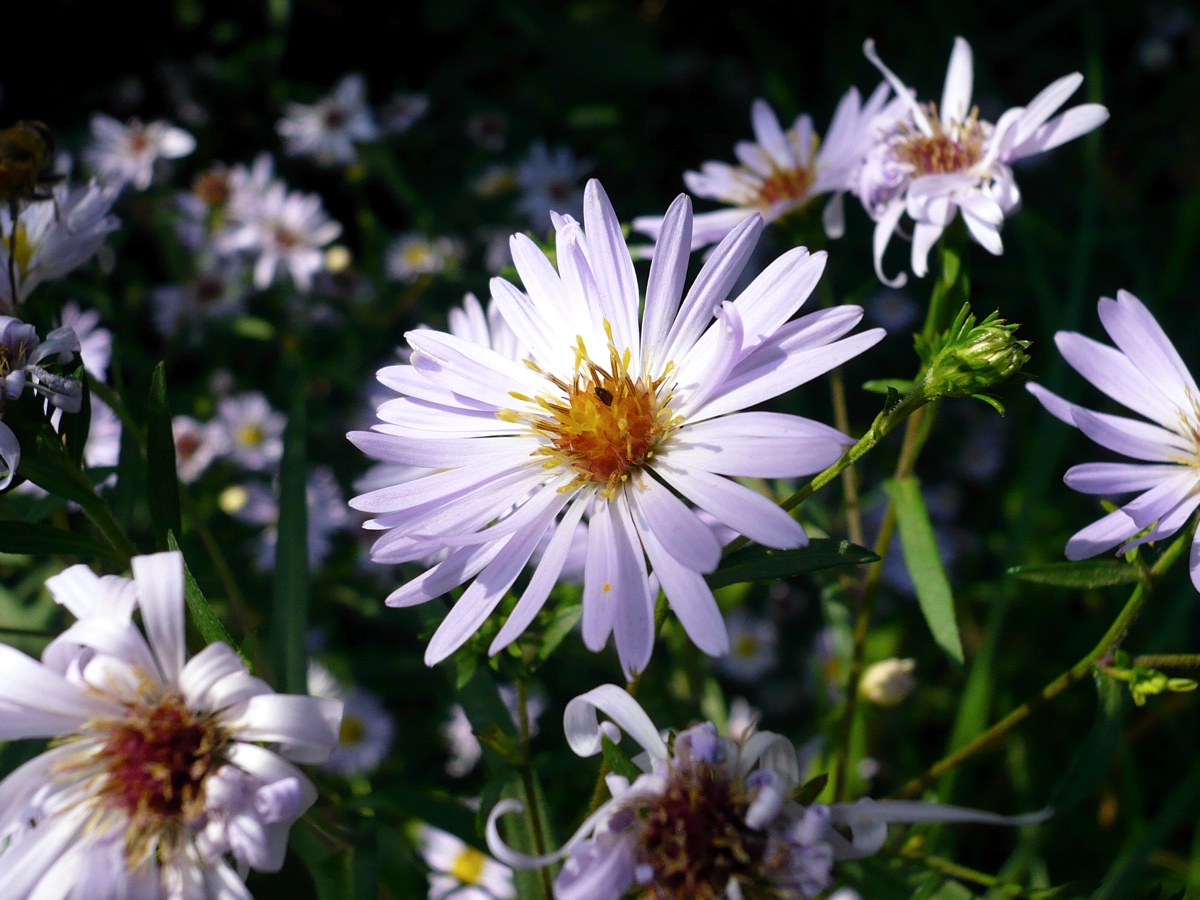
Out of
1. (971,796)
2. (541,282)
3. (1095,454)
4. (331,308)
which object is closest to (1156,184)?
(1095,454)

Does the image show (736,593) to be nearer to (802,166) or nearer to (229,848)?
(802,166)

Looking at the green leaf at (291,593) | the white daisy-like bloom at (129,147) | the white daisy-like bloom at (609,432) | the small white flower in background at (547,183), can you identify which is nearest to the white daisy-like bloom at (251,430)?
the white daisy-like bloom at (129,147)

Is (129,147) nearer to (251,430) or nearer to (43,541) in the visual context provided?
(251,430)

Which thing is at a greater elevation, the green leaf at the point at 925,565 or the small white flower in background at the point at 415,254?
the small white flower in background at the point at 415,254

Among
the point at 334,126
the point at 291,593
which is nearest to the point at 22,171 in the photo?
the point at 291,593

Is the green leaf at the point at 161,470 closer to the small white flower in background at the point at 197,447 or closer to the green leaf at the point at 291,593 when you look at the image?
the green leaf at the point at 291,593

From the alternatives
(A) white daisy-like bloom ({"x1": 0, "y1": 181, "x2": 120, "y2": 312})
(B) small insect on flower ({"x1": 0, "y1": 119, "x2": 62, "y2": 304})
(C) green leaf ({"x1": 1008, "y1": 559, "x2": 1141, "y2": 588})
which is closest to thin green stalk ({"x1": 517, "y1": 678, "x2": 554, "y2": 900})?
(C) green leaf ({"x1": 1008, "y1": 559, "x2": 1141, "y2": 588})

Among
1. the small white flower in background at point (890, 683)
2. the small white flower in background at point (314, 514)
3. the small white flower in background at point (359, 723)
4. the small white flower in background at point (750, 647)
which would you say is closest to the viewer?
the small white flower in background at point (890, 683)
